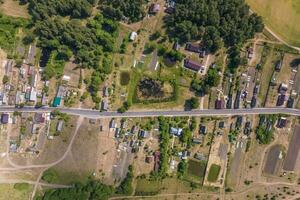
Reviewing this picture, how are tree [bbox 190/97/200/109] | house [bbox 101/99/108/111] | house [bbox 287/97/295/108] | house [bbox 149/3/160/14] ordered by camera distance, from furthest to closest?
house [bbox 149/3/160/14]
house [bbox 287/97/295/108]
house [bbox 101/99/108/111]
tree [bbox 190/97/200/109]

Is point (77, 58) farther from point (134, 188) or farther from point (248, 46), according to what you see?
point (248, 46)

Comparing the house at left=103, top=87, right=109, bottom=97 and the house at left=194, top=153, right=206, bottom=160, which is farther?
the house at left=103, top=87, right=109, bottom=97

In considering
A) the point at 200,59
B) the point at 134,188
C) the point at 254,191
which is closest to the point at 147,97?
the point at 200,59

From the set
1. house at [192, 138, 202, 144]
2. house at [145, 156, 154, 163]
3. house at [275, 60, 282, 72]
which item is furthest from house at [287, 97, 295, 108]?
house at [145, 156, 154, 163]

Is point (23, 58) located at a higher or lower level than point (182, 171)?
higher

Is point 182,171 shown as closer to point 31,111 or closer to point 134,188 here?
point 134,188

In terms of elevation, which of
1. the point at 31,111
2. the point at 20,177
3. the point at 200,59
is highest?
the point at 200,59

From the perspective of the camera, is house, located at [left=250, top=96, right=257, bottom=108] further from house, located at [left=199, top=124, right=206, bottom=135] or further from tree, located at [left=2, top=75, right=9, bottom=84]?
tree, located at [left=2, top=75, right=9, bottom=84]
